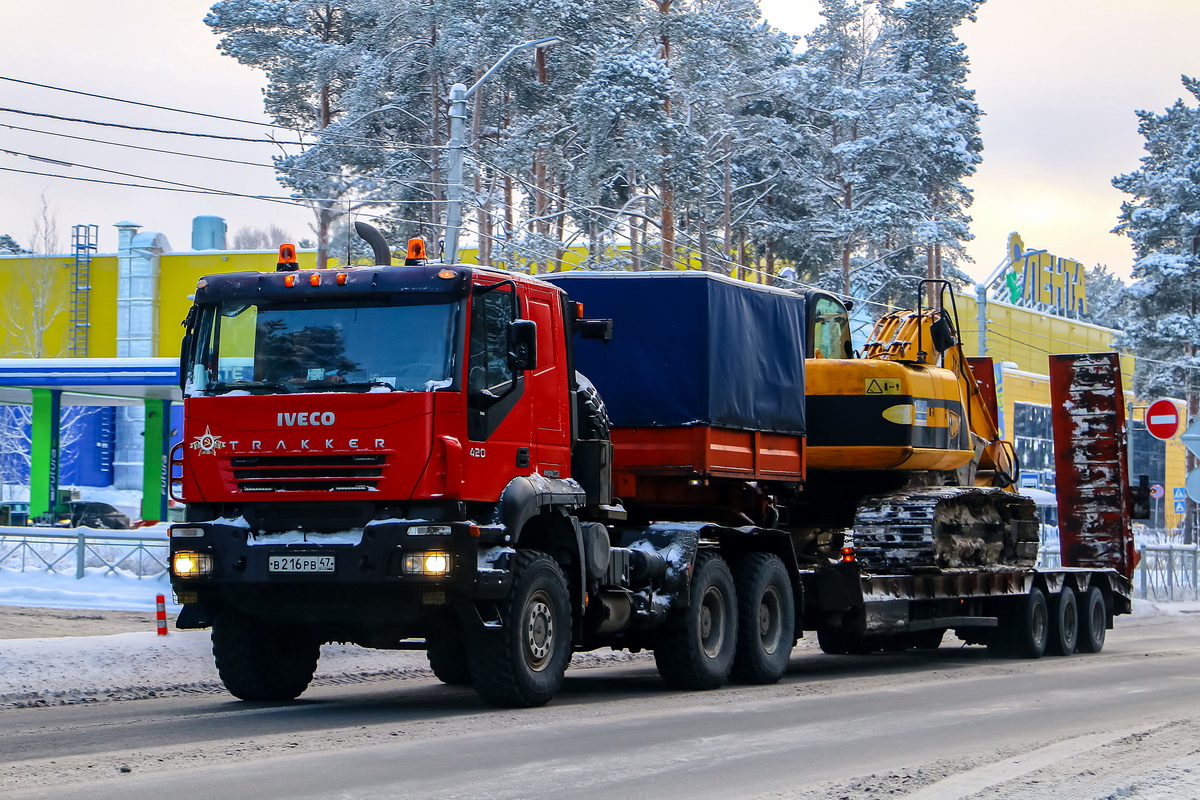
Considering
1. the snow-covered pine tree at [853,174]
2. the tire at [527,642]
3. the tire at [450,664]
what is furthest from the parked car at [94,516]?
the tire at [527,642]

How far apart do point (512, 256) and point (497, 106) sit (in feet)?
20.1

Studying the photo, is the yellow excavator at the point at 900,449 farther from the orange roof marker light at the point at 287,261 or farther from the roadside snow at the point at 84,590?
the roadside snow at the point at 84,590

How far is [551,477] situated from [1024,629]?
870 cm

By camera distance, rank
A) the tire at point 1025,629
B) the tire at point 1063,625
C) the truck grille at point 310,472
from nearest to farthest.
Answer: the truck grille at point 310,472, the tire at point 1025,629, the tire at point 1063,625

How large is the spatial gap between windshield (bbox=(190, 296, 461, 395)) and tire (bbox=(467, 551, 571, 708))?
63.4 inches

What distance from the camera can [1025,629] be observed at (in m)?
18.8

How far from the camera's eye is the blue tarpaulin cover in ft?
46.1

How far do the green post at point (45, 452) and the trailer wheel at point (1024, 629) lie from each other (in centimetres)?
3560

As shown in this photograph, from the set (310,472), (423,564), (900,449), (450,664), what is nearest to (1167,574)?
(900,449)

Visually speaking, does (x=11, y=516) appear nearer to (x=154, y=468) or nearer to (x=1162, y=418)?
(x=154, y=468)

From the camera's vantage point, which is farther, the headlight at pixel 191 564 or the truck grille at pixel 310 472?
the headlight at pixel 191 564

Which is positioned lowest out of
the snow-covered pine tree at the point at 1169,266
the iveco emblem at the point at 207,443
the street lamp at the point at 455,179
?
the iveco emblem at the point at 207,443

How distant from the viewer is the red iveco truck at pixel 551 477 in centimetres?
1111

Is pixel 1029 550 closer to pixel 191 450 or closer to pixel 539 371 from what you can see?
pixel 539 371
